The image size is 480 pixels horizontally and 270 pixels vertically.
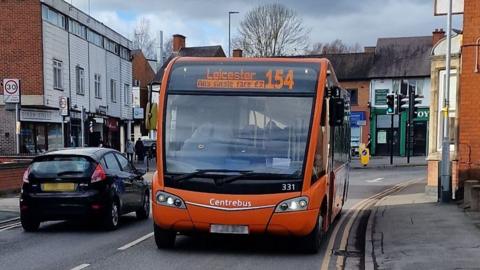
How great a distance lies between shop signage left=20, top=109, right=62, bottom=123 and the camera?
2648cm

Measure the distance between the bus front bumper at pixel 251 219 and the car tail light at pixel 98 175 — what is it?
9.42ft

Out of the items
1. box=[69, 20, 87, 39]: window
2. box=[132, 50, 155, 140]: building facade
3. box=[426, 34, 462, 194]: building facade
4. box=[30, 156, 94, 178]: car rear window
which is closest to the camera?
box=[30, 156, 94, 178]: car rear window

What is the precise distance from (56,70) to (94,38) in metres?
6.18

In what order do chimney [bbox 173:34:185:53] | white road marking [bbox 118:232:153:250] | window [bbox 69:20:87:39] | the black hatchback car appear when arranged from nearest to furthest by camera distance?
1. white road marking [bbox 118:232:153:250]
2. the black hatchback car
3. window [bbox 69:20:87:39]
4. chimney [bbox 173:34:185:53]

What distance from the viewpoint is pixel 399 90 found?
47844mm

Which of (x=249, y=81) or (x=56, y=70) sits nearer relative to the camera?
(x=249, y=81)

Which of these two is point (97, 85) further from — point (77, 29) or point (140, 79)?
point (140, 79)

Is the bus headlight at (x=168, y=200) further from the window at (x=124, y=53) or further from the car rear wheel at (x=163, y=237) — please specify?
the window at (x=124, y=53)

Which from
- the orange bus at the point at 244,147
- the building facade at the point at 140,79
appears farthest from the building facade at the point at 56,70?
the orange bus at the point at 244,147

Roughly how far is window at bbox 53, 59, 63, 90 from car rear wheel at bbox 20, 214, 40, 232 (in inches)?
713

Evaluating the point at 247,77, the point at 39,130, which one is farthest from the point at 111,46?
the point at 247,77

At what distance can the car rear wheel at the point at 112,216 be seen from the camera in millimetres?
11055

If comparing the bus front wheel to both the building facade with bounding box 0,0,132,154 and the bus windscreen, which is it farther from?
the building facade with bounding box 0,0,132,154

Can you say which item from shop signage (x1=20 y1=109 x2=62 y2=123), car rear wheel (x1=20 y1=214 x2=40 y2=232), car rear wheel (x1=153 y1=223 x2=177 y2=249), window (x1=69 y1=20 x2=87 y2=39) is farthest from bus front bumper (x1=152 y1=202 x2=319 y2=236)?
window (x1=69 y1=20 x2=87 y2=39)
